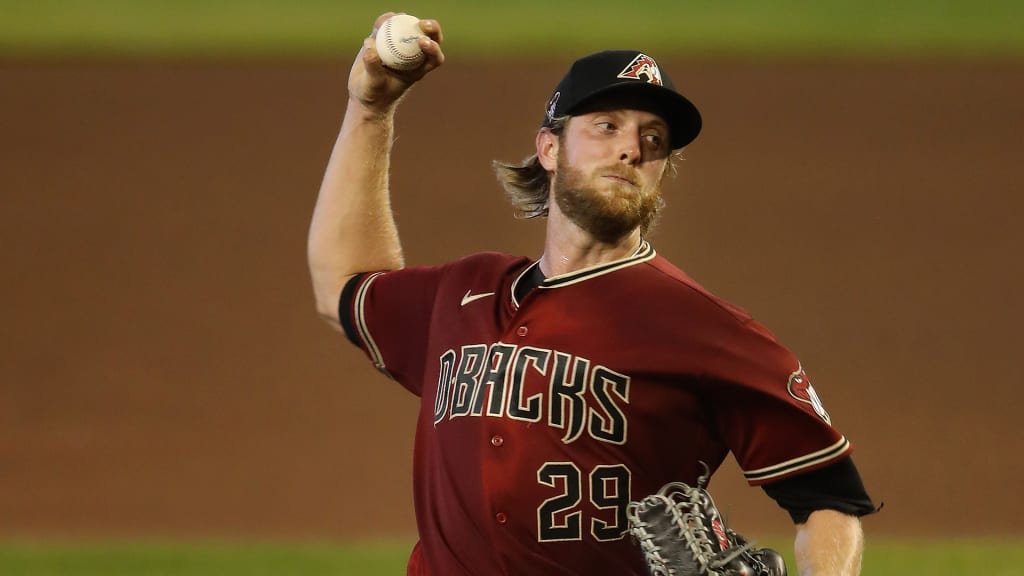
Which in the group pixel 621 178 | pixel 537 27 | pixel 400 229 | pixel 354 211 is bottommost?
pixel 621 178

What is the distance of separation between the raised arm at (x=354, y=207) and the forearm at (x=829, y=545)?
1384mm

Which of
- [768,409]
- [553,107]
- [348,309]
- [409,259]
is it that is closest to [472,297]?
[348,309]

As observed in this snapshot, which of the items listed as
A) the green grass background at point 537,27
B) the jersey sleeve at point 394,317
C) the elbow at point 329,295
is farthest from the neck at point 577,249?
the green grass background at point 537,27

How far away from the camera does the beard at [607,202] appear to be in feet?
10.3

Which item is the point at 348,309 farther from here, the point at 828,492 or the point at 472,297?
the point at 828,492

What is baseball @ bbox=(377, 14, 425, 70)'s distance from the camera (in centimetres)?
340

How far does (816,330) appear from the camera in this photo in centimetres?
909

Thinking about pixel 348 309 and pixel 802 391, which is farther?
pixel 348 309

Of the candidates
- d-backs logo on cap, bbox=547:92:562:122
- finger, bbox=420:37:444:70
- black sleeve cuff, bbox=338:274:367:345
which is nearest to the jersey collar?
d-backs logo on cap, bbox=547:92:562:122

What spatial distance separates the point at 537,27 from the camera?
13031mm

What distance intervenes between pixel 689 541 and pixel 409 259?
278 inches

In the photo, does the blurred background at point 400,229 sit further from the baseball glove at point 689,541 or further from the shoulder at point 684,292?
the baseball glove at point 689,541

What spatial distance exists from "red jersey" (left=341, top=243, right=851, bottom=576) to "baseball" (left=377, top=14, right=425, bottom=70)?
732 mm

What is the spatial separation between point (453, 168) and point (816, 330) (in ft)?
10.8
